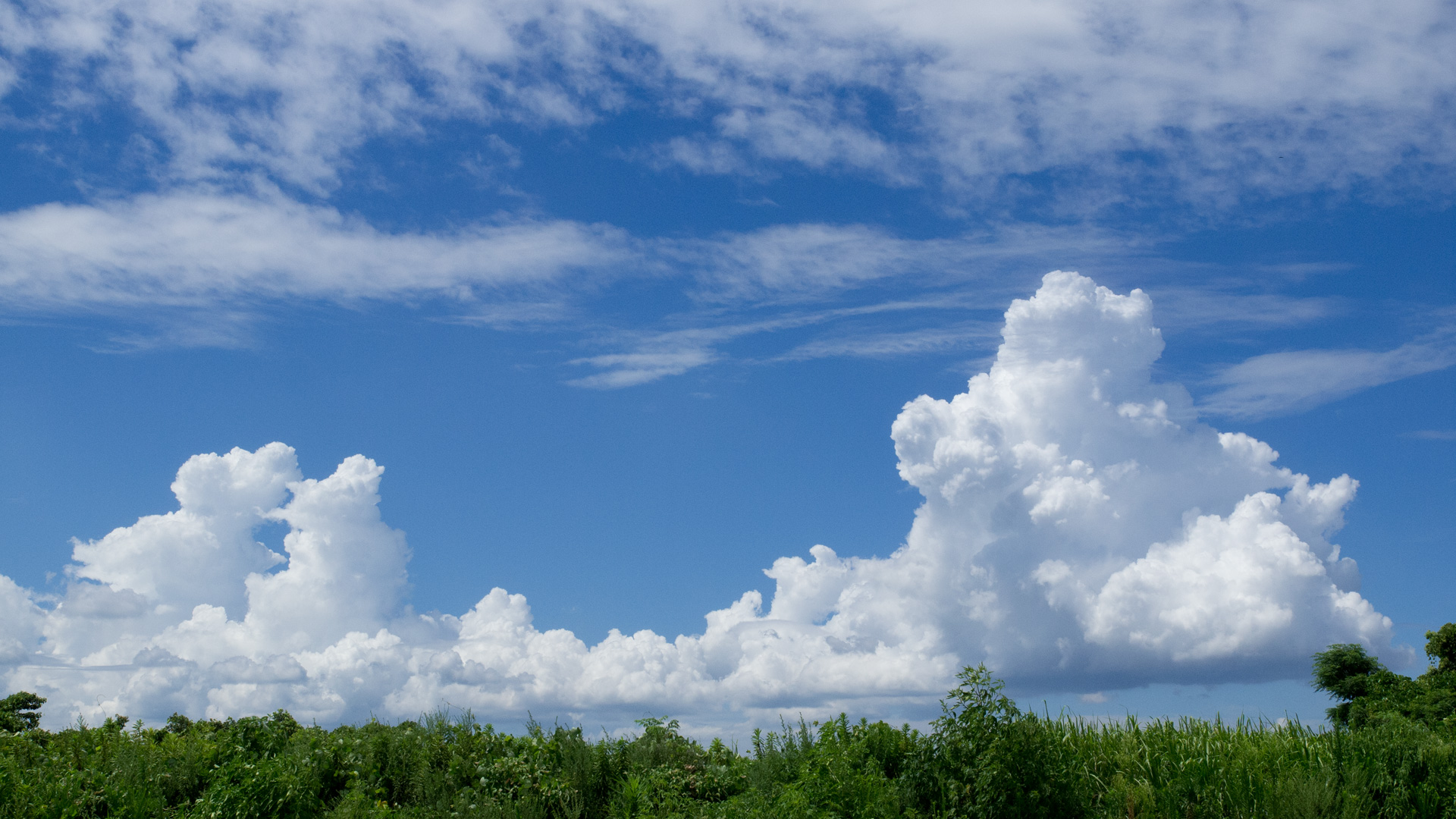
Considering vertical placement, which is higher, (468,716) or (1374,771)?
(468,716)

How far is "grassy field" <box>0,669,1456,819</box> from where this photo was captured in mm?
12031

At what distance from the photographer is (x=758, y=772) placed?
46.3ft

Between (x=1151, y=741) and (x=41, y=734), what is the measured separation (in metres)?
19.1

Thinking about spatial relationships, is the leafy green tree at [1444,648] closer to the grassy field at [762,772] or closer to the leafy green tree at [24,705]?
the grassy field at [762,772]

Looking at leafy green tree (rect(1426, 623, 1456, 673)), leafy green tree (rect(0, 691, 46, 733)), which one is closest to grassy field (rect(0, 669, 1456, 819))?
leafy green tree (rect(0, 691, 46, 733))

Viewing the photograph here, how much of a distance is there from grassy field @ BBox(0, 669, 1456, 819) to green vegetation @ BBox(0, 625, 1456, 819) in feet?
0.09

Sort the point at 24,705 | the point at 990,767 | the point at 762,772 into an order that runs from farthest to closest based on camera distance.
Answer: the point at 24,705, the point at 762,772, the point at 990,767

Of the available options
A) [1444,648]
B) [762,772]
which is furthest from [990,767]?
[1444,648]

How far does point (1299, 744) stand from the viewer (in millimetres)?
13953

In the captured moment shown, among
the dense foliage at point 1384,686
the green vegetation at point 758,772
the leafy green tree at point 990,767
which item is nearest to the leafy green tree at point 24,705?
the green vegetation at point 758,772

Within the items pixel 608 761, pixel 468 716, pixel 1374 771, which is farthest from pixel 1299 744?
pixel 468 716

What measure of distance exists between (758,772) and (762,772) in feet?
0.17

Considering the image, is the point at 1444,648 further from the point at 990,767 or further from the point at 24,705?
the point at 24,705

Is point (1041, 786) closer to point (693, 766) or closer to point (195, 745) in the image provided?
point (693, 766)
